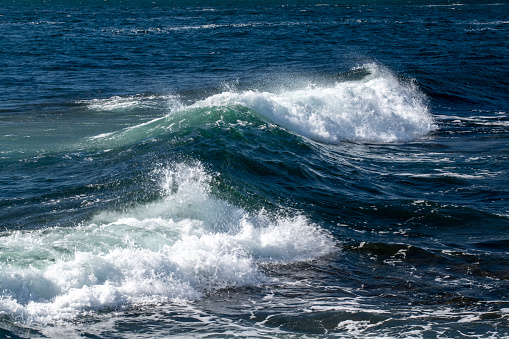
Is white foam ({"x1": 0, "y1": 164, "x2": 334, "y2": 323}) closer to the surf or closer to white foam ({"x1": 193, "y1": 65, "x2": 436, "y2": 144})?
the surf

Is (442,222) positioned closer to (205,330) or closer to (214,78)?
(205,330)

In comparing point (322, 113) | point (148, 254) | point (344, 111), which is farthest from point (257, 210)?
point (344, 111)

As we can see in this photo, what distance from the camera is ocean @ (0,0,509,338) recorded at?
6594 millimetres

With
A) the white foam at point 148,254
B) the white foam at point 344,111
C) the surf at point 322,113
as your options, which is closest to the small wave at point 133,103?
the surf at point 322,113

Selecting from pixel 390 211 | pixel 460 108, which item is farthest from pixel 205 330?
pixel 460 108

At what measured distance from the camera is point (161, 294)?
707 cm

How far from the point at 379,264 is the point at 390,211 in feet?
7.07

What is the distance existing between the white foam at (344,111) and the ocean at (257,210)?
0.07 metres

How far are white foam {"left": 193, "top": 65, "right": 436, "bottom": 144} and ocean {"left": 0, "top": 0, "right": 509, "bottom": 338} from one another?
7cm

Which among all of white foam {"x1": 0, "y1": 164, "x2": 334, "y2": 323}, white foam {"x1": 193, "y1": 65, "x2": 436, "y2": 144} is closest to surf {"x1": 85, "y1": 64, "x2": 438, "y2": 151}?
white foam {"x1": 193, "y1": 65, "x2": 436, "y2": 144}

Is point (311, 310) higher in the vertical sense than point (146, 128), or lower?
lower

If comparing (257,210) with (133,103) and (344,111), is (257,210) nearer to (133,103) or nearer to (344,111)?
(344,111)

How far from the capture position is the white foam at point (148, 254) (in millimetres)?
6723

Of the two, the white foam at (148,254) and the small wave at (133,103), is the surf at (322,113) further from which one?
the white foam at (148,254)
